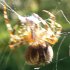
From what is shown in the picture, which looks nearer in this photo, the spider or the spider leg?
the spider

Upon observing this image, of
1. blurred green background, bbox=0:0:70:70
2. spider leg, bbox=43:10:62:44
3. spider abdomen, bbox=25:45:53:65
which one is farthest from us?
blurred green background, bbox=0:0:70:70

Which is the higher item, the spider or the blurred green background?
the blurred green background

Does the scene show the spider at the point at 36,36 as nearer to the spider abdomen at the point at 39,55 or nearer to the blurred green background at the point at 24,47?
the spider abdomen at the point at 39,55

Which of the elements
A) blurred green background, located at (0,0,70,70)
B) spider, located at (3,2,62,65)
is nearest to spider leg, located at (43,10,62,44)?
spider, located at (3,2,62,65)

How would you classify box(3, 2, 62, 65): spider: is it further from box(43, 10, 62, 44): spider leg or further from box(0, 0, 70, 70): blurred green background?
box(0, 0, 70, 70): blurred green background

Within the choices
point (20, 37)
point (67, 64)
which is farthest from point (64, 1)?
point (20, 37)

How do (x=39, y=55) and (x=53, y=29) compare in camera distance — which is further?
(x=53, y=29)

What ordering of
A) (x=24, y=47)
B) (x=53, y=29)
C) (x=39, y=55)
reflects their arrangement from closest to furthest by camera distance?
(x=39, y=55) < (x=53, y=29) < (x=24, y=47)

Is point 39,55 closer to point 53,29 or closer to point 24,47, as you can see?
point 53,29

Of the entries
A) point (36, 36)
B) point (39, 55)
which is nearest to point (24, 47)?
point (36, 36)
